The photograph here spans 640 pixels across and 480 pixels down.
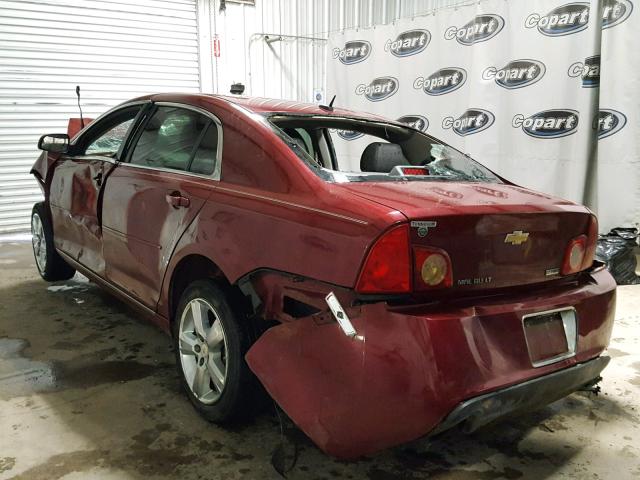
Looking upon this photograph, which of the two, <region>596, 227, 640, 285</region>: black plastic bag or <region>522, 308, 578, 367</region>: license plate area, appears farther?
<region>596, 227, 640, 285</region>: black plastic bag

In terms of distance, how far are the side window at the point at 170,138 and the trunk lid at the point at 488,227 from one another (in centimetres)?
101

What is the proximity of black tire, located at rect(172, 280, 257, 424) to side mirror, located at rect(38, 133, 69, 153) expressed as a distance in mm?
1935

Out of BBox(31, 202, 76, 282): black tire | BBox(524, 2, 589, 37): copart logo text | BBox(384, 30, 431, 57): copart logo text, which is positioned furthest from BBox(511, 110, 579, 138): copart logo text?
BBox(31, 202, 76, 282): black tire

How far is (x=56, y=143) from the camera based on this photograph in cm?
368

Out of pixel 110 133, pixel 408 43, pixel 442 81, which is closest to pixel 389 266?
pixel 110 133

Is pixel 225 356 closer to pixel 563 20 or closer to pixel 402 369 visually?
pixel 402 369

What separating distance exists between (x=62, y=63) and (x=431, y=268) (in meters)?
7.43

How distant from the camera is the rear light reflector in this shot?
75.6 inches

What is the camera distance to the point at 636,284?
4719 millimetres

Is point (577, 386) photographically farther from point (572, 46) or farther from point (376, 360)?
point (572, 46)

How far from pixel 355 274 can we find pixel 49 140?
3.22 m

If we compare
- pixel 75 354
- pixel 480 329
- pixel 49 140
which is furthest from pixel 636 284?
pixel 49 140

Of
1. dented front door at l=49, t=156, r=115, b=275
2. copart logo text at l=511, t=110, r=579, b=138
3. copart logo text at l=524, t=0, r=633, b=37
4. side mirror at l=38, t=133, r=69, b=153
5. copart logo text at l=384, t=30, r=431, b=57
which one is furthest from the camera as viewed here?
copart logo text at l=384, t=30, r=431, b=57

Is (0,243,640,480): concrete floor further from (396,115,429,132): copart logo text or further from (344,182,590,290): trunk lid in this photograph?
(396,115,429,132): copart logo text
